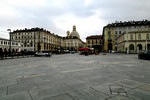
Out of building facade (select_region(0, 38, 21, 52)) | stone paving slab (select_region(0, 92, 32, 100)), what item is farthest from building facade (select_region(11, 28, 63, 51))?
stone paving slab (select_region(0, 92, 32, 100))

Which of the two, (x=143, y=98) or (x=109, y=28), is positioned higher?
(x=109, y=28)

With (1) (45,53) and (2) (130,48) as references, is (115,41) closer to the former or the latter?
(2) (130,48)

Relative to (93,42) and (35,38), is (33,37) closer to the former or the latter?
(35,38)

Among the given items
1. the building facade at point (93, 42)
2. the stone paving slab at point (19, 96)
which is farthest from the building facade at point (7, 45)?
the building facade at point (93, 42)

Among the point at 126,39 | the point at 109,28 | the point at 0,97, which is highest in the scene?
the point at 109,28

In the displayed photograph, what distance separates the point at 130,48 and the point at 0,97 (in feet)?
148

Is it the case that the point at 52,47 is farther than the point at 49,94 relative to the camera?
Yes

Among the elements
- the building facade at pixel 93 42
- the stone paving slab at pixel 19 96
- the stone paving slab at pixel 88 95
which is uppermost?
the building facade at pixel 93 42

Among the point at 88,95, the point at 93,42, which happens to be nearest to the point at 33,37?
the point at 93,42

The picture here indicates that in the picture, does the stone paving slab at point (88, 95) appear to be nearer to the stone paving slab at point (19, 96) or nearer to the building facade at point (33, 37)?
the stone paving slab at point (19, 96)

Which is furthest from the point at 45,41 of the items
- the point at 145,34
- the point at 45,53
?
the point at 145,34

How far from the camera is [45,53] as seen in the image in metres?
24.8

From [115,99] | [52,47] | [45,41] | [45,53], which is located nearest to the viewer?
[115,99]

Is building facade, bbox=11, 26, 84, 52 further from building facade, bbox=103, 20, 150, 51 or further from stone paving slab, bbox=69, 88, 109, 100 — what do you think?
stone paving slab, bbox=69, 88, 109, 100
